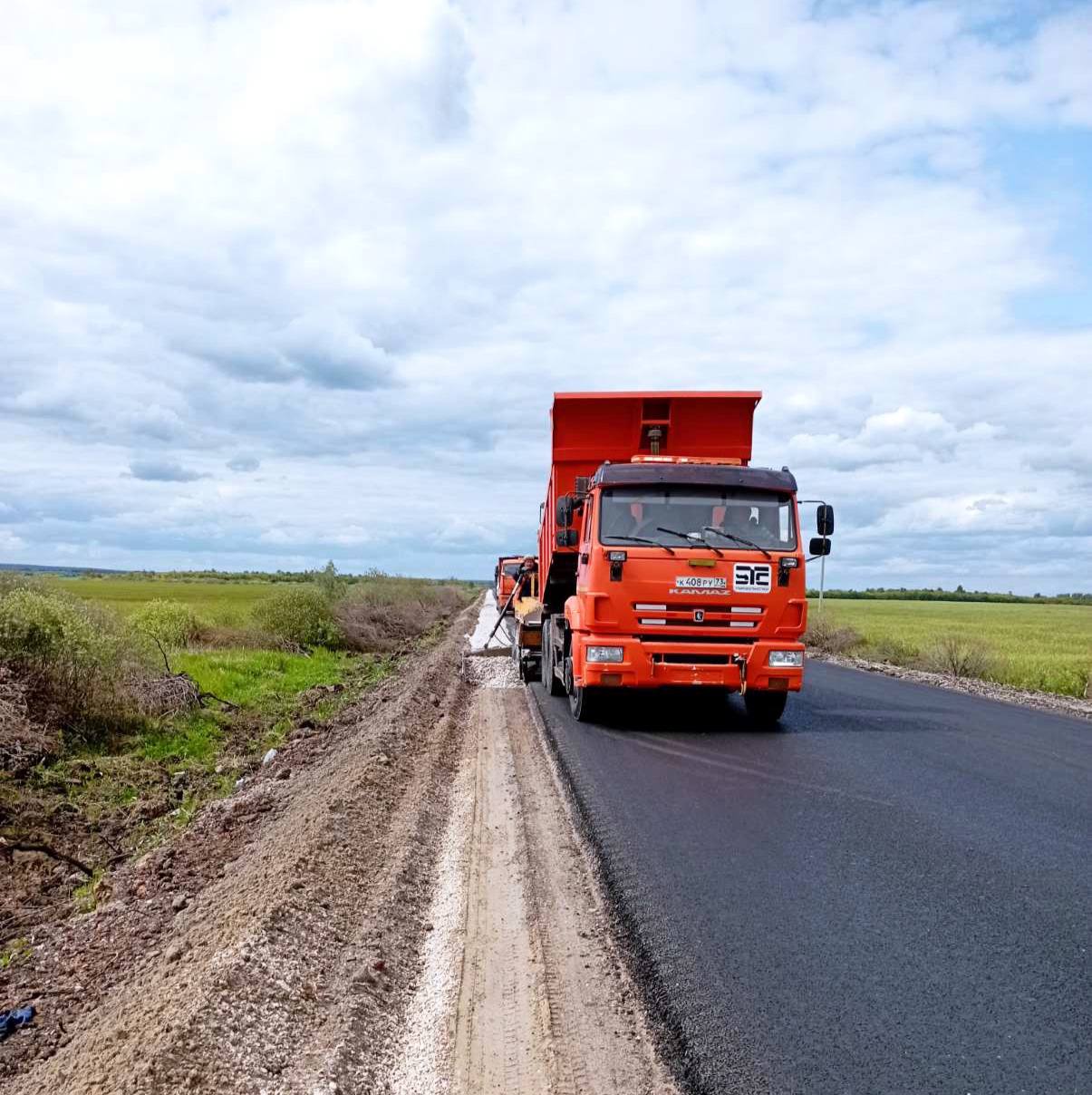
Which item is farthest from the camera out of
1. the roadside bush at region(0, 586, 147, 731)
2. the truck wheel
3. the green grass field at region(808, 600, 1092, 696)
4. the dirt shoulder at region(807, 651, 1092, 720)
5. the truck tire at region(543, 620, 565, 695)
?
the green grass field at region(808, 600, 1092, 696)

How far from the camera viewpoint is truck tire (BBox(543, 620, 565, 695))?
46.2 ft

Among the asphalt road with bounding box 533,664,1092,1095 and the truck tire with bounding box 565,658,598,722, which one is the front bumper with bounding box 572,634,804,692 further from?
the truck tire with bounding box 565,658,598,722

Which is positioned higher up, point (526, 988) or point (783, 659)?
point (783, 659)

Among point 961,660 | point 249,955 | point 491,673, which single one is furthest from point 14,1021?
point 961,660

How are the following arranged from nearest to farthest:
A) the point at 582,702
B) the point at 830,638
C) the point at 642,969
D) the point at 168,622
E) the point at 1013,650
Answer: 1. the point at 642,969
2. the point at 582,702
3. the point at 168,622
4. the point at 1013,650
5. the point at 830,638

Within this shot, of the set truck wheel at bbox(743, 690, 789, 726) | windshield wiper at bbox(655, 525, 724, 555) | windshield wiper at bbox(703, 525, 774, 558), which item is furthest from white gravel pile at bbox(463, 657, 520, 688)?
windshield wiper at bbox(703, 525, 774, 558)

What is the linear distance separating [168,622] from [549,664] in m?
12.3

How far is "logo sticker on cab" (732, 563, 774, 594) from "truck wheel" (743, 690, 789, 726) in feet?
4.36

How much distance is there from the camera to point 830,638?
29.0 m

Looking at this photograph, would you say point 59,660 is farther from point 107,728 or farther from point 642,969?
point 642,969

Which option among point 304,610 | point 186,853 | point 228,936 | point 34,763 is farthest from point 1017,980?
point 304,610

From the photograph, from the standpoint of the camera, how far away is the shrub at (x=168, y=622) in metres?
21.8

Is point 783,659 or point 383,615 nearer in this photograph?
point 783,659

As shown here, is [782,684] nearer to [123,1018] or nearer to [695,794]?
[695,794]
